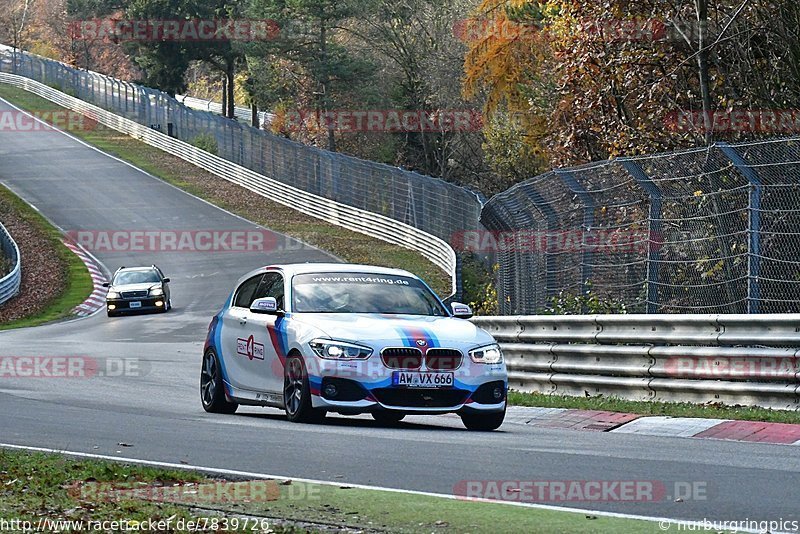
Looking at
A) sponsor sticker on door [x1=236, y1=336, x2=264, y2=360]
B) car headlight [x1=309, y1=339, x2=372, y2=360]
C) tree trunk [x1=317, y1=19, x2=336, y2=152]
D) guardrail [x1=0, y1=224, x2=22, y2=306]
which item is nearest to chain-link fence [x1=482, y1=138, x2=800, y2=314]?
car headlight [x1=309, y1=339, x2=372, y2=360]

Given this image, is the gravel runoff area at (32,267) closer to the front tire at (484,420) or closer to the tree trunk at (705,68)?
the tree trunk at (705,68)

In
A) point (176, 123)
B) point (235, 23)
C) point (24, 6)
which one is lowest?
point (176, 123)

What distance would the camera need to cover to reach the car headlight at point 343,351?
471 inches

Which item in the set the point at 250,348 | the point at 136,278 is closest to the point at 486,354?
the point at 250,348

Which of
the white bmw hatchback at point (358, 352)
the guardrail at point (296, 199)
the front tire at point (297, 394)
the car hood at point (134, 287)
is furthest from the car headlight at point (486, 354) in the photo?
the car hood at point (134, 287)

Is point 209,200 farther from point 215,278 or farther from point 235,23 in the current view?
point 235,23

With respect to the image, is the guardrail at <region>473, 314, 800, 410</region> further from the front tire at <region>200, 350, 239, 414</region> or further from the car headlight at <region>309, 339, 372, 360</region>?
the front tire at <region>200, 350, 239, 414</region>

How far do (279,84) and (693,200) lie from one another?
62.2 meters

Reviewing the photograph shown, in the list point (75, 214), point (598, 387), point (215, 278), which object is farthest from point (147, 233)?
point (598, 387)

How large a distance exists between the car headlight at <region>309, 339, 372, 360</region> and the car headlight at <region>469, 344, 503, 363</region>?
939mm

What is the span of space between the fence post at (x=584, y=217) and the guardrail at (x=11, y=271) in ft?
88.9

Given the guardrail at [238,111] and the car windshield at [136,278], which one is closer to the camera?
the car windshield at [136,278]

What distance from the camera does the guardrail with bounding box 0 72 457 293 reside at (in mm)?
42250

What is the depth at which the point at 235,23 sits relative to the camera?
7762cm
